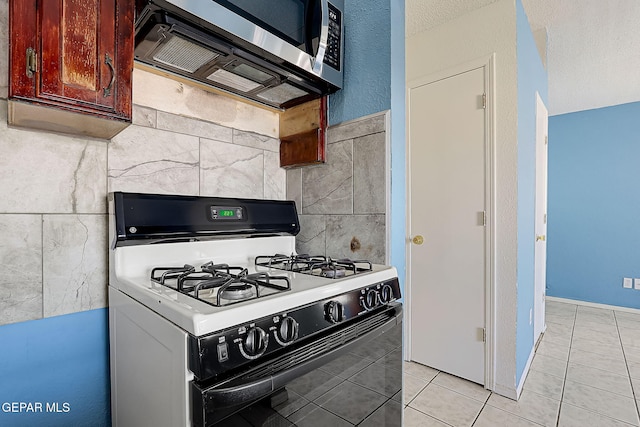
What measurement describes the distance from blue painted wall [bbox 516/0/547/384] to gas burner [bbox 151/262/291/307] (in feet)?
5.68

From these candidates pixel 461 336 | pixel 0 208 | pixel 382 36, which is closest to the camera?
pixel 0 208

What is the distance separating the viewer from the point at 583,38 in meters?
2.53

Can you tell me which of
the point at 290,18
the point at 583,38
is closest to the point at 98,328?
the point at 290,18

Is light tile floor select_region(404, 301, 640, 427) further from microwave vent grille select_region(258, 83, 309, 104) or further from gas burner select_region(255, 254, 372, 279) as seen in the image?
microwave vent grille select_region(258, 83, 309, 104)

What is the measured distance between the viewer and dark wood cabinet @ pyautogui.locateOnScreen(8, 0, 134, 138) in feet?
2.69

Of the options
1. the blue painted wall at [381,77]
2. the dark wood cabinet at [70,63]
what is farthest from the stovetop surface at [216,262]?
the dark wood cabinet at [70,63]

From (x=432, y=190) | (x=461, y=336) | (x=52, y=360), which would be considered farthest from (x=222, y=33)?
(x=461, y=336)

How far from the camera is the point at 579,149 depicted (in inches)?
159

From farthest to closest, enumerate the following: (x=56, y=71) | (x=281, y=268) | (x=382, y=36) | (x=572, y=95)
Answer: (x=572, y=95) < (x=382, y=36) < (x=281, y=268) < (x=56, y=71)

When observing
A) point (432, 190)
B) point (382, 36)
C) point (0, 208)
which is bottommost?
point (0, 208)

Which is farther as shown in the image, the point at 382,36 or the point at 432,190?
Result: the point at 432,190

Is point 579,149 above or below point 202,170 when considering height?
above

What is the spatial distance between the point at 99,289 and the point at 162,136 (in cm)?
63

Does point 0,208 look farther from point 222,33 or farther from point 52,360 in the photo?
point 222,33
